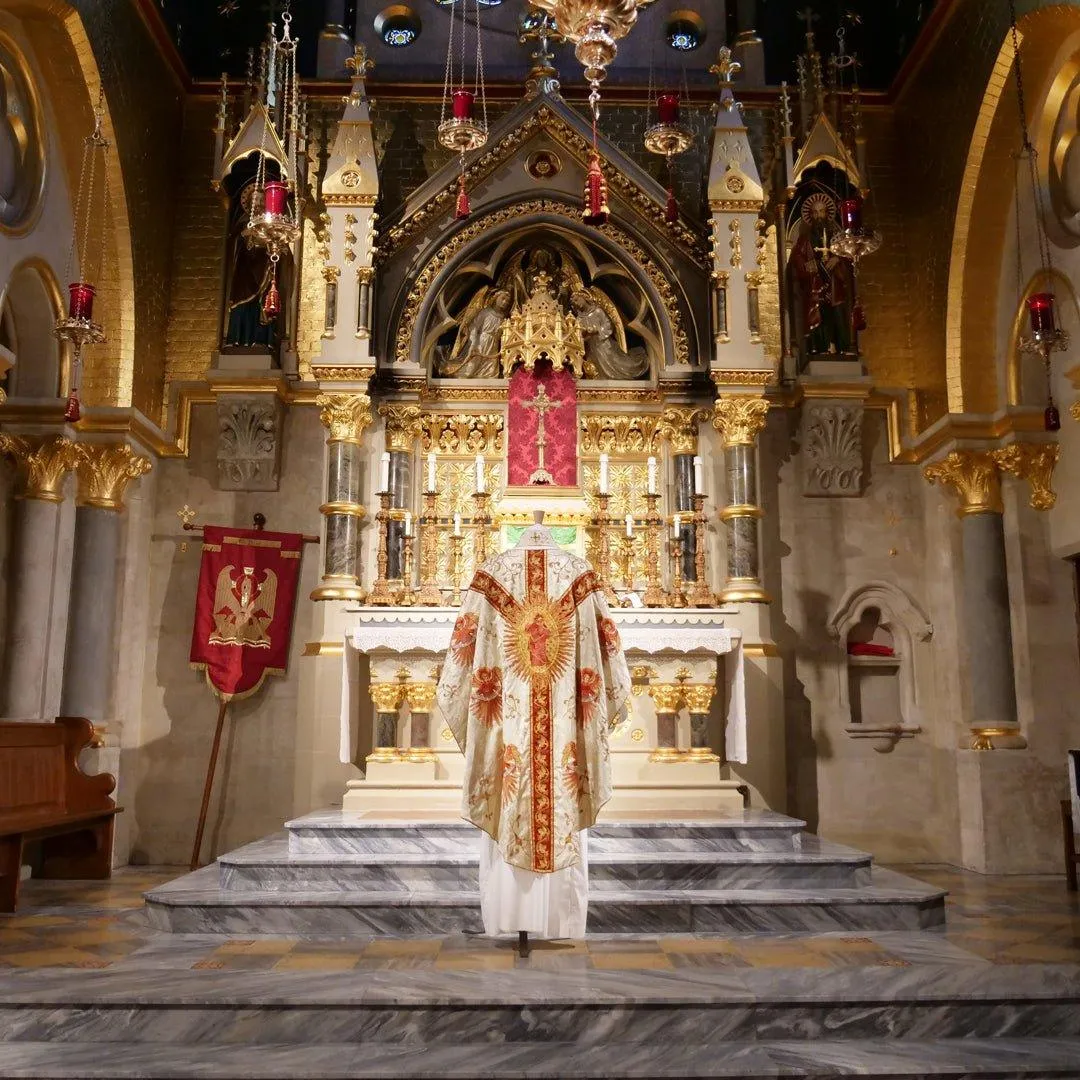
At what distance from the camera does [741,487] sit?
10828 millimetres

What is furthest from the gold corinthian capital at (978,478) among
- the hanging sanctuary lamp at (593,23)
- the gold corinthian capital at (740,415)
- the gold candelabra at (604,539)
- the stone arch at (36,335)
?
the stone arch at (36,335)

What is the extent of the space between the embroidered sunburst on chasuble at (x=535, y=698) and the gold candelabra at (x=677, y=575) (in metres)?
3.97

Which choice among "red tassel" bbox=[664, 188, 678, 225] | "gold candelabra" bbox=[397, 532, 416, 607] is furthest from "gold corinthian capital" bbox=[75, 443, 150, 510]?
"red tassel" bbox=[664, 188, 678, 225]

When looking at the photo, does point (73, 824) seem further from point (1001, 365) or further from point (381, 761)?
point (1001, 365)

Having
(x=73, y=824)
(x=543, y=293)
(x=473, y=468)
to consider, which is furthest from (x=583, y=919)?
(x=543, y=293)

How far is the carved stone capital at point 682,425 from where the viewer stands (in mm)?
11359

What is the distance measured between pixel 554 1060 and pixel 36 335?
26.6 feet

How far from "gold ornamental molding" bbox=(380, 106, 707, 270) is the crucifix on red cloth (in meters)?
1.55

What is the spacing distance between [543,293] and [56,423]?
478 cm

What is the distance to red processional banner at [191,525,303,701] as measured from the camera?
10875 mm

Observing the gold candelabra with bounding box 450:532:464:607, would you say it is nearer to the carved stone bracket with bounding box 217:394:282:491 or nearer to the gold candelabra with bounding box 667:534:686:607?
the carved stone bracket with bounding box 217:394:282:491

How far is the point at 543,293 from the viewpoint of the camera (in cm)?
1134

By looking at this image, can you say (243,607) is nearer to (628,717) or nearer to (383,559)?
(383,559)

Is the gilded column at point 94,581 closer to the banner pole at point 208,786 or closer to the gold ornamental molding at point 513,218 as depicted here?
the banner pole at point 208,786
